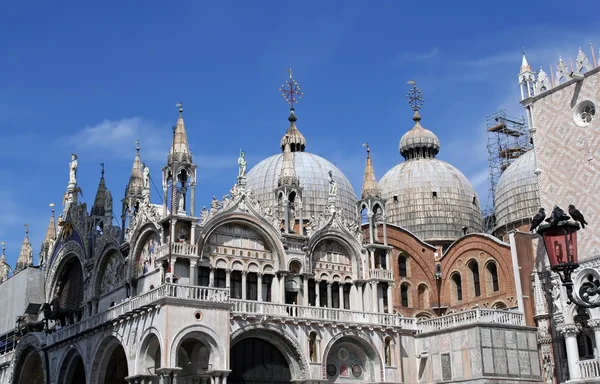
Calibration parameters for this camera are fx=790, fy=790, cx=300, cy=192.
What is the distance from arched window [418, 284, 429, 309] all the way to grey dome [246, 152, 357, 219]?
6319 millimetres

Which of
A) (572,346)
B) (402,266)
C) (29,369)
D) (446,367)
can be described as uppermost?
(402,266)

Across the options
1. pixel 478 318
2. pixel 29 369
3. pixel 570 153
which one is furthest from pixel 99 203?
pixel 570 153

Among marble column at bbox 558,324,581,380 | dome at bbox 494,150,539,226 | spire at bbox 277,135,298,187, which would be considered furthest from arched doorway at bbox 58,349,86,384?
dome at bbox 494,150,539,226

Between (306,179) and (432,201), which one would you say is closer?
(306,179)

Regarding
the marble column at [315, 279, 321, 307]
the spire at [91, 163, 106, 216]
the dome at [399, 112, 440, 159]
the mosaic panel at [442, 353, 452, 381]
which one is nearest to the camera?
the mosaic panel at [442, 353, 452, 381]

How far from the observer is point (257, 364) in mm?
31594

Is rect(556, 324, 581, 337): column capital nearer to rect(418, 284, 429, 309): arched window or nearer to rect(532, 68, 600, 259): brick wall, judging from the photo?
rect(532, 68, 600, 259): brick wall

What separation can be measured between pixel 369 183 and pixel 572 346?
1227 cm

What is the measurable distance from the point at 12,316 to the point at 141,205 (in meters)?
15.8

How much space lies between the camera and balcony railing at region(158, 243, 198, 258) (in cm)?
3127

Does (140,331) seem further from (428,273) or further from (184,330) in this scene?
(428,273)

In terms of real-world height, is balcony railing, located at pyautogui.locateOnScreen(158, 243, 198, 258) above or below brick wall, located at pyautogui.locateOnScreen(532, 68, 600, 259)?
below

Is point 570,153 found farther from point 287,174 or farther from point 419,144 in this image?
point 419,144

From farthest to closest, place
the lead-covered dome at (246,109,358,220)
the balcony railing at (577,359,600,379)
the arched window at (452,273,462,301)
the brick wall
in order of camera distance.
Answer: the lead-covered dome at (246,109,358,220), the arched window at (452,273,462,301), the brick wall, the balcony railing at (577,359,600,379)
